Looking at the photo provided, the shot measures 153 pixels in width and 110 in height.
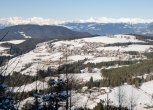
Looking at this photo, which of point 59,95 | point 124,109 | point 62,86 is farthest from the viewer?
point 124,109

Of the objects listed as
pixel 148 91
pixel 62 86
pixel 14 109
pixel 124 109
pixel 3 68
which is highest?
pixel 3 68

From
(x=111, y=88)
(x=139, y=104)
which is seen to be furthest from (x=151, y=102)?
(x=111, y=88)

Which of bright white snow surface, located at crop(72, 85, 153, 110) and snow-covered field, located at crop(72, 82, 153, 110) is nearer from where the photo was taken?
snow-covered field, located at crop(72, 82, 153, 110)

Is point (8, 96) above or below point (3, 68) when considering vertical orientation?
below

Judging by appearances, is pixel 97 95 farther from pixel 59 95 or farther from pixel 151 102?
pixel 59 95

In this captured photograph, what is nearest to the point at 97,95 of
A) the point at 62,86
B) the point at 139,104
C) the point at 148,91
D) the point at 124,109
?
the point at 139,104

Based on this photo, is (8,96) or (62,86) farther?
(62,86)

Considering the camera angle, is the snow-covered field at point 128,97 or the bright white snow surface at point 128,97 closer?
the snow-covered field at point 128,97

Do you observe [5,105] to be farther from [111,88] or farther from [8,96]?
[111,88]

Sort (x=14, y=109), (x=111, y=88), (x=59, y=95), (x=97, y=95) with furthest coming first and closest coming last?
(x=111, y=88)
(x=97, y=95)
(x=59, y=95)
(x=14, y=109)
